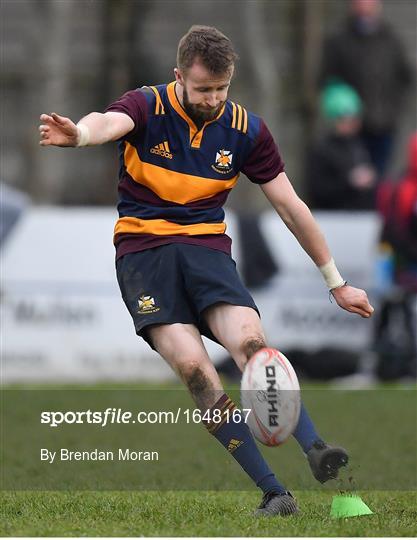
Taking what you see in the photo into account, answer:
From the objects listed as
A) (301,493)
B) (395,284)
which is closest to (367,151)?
(395,284)

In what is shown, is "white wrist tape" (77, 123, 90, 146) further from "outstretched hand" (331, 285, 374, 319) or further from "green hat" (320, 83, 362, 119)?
"green hat" (320, 83, 362, 119)

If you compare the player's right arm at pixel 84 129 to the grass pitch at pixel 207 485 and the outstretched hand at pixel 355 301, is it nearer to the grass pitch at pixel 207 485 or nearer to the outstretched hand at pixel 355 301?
→ the outstretched hand at pixel 355 301

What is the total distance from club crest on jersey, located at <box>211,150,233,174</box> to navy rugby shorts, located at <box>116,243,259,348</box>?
1.14 ft

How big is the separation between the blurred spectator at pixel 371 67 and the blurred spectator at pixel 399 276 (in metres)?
1.36

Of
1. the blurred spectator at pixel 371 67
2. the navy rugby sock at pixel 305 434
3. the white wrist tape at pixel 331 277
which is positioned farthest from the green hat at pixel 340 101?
the navy rugby sock at pixel 305 434

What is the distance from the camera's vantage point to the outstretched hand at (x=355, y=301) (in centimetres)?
611

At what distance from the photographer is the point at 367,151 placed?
542 inches

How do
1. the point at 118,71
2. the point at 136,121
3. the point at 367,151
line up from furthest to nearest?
the point at 118,71 < the point at 367,151 < the point at 136,121

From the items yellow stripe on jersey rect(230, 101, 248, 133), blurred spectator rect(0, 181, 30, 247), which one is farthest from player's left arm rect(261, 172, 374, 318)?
blurred spectator rect(0, 181, 30, 247)

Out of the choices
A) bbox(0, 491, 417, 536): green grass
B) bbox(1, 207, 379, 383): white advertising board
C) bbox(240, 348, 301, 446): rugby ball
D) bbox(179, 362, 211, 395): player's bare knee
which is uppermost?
bbox(240, 348, 301, 446): rugby ball

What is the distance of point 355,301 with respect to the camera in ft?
20.1

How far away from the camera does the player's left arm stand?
6164mm

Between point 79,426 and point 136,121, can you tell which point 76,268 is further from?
point 136,121

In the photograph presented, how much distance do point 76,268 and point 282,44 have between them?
558 centimetres
